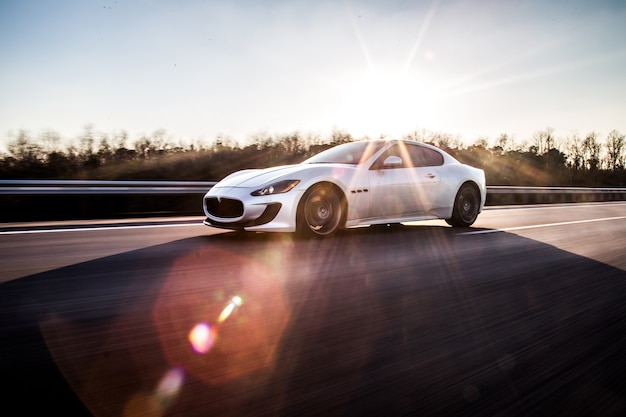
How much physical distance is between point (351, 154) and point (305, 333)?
181 inches

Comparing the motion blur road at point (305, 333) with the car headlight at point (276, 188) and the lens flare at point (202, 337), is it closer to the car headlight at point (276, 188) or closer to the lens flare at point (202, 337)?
the lens flare at point (202, 337)

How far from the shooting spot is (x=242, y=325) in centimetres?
Answer: 246

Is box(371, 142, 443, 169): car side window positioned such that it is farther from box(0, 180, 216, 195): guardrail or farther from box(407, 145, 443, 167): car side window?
box(0, 180, 216, 195): guardrail

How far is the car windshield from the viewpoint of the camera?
21.6ft

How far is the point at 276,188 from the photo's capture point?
219 inches

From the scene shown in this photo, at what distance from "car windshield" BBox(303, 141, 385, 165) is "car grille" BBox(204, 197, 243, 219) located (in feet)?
4.91

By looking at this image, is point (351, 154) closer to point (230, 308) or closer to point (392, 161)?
point (392, 161)

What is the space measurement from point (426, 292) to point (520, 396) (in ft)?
5.10

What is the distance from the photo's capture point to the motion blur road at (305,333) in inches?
66.5

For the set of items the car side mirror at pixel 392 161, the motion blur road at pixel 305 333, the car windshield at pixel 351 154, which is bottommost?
the motion blur road at pixel 305 333

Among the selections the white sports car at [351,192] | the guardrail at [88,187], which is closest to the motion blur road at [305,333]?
the white sports car at [351,192]

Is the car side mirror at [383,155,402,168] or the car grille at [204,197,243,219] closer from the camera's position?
the car grille at [204,197,243,219]

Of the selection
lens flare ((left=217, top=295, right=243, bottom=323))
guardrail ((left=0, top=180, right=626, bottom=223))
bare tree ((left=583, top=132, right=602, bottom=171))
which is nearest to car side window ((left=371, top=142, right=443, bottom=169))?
lens flare ((left=217, top=295, right=243, bottom=323))

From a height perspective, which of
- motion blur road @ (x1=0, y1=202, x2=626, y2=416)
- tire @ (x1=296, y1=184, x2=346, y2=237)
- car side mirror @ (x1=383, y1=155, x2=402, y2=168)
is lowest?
motion blur road @ (x1=0, y1=202, x2=626, y2=416)
